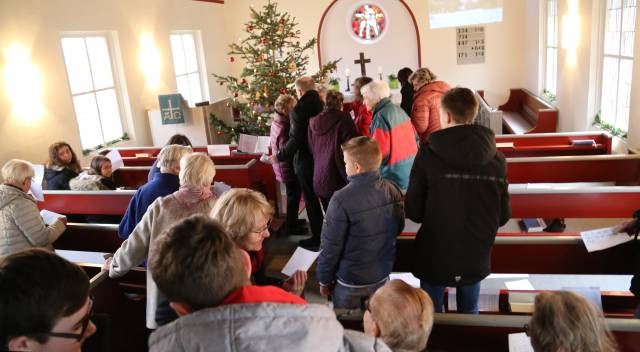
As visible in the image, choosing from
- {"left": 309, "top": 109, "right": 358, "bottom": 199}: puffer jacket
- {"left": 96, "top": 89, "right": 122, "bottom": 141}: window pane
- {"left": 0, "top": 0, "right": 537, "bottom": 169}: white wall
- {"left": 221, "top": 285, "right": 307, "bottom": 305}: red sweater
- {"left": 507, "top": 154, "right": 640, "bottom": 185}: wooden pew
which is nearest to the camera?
{"left": 221, "top": 285, "right": 307, "bottom": 305}: red sweater

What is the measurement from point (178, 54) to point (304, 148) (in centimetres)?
617

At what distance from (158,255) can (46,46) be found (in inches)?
231

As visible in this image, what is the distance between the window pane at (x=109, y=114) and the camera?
7320 mm

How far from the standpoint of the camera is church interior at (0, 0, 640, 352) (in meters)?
1.35

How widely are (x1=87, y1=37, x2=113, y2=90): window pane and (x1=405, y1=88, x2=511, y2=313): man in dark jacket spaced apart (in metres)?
6.18

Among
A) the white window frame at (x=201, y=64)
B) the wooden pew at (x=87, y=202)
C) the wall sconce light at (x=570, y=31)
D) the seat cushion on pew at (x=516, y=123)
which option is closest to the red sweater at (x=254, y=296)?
the wooden pew at (x=87, y=202)

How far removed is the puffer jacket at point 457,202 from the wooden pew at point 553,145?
9.28 feet

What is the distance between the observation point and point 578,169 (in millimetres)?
4246

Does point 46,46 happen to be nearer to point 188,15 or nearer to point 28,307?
point 188,15

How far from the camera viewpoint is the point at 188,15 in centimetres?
956

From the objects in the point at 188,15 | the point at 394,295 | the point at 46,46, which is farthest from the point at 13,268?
the point at 188,15

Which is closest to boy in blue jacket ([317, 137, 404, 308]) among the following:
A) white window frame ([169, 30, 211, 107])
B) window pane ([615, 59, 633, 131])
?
window pane ([615, 59, 633, 131])

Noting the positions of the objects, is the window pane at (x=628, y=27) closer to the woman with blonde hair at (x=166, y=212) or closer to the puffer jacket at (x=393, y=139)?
the puffer jacket at (x=393, y=139)

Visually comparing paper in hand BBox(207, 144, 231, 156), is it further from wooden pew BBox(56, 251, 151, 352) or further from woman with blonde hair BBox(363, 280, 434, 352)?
woman with blonde hair BBox(363, 280, 434, 352)
